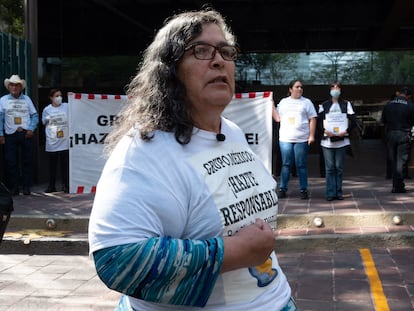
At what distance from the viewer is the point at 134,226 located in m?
1.37

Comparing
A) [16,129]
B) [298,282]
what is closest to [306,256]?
[298,282]

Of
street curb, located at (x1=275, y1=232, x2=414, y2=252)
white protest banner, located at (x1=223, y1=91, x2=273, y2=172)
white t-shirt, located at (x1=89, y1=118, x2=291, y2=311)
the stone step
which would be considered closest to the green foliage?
white protest banner, located at (x1=223, y1=91, x2=273, y2=172)

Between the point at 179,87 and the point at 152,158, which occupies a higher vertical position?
the point at 179,87

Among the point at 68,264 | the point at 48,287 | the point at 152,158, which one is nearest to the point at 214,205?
the point at 152,158

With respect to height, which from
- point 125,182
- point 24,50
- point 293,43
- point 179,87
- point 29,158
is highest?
point 293,43

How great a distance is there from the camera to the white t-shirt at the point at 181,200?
139cm

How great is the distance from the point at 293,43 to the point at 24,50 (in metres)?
15.6

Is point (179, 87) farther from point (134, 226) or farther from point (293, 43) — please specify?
point (293, 43)

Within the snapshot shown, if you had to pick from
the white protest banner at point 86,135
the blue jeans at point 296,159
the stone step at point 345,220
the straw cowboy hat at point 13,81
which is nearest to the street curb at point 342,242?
the stone step at point 345,220

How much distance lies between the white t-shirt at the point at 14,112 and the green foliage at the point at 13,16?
2159 millimetres

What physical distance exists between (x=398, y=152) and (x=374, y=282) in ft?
15.7

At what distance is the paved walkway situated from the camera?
Result: 15.7 feet

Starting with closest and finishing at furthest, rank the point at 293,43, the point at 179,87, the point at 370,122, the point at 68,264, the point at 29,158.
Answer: the point at 179,87 → the point at 68,264 → the point at 29,158 → the point at 370,122 → the point at 293,43

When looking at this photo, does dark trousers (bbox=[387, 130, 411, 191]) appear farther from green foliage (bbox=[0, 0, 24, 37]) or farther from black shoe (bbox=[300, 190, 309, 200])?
green foliage (bbox=[0, 0, 24, 37])
